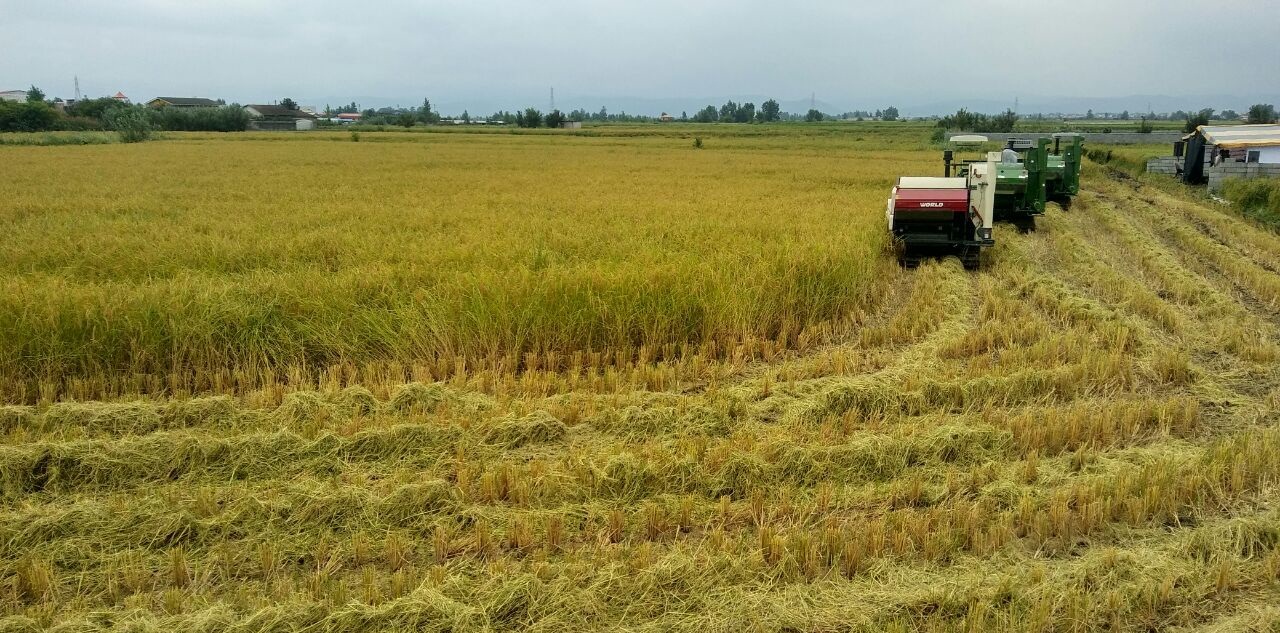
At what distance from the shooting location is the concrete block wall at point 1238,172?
20.3 meters

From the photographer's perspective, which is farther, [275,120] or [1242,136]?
[275,120]

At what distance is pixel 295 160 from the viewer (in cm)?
3022

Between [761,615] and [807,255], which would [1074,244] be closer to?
[807,255]

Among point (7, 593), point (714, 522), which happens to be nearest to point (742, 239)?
point (714, 522)

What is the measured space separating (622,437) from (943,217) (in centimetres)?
762

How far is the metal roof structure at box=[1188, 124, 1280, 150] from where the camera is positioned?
2252 cm

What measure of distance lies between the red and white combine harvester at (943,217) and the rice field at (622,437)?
2.11 ft

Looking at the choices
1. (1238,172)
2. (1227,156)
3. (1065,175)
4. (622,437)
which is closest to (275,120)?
(1065,175)

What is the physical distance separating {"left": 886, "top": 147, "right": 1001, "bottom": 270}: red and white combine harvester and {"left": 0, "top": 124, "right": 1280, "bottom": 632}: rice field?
2.11 ft

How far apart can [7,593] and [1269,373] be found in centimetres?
848

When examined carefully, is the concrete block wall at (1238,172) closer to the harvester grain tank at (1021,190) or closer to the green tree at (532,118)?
the harvester grain tank at (1021,190)

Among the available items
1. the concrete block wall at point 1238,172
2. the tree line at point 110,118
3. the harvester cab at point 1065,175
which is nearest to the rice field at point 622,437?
the harvester cab at point 1065,175

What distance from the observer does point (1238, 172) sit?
827 inches

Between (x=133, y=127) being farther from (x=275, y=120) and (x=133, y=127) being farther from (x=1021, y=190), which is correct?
(x=1021, y=190)
